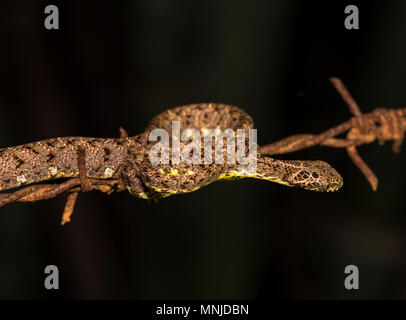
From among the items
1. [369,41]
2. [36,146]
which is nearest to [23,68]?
[36,146]

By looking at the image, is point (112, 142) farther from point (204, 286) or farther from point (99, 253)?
point (204, 286)

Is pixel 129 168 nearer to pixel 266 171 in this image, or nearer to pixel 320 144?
pixel 266 171

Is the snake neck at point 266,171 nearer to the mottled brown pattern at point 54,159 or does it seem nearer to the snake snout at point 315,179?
the snake snout at point 315,179

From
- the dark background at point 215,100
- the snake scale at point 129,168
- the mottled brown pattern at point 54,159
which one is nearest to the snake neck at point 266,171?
the snake scale at point 129,168

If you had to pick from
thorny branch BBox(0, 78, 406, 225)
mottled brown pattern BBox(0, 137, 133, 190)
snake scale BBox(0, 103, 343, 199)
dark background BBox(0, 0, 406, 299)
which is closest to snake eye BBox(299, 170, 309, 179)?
snake scale BBox(0, 103, 343, 199)

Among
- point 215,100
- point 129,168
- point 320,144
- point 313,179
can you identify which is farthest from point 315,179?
point 215,100

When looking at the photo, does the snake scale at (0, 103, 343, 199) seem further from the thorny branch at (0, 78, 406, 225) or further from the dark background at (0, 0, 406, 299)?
the dark background at (0, 0, 406, 299)

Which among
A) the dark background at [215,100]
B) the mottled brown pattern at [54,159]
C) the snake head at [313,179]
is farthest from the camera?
the dark background at [215,100]

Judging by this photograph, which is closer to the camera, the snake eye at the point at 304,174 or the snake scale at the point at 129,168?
the snake scale at the point at 129,168
